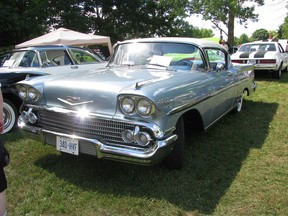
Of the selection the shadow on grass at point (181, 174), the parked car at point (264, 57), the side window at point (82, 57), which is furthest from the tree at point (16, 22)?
the shadow on grass at point (181, 174)

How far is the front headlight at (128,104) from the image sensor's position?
3.00 m

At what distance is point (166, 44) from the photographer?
14.3ft

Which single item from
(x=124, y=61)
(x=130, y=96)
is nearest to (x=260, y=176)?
(x=130, y=96)

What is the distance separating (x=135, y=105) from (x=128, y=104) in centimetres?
7

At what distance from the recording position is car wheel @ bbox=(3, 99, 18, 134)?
16.5ft

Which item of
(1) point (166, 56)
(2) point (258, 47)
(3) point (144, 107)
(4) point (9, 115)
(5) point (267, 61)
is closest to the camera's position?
(3) point (144, 107)

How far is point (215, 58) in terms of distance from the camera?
16.7 feet

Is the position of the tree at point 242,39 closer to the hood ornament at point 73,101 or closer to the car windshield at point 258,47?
the car windshield at point 258,47

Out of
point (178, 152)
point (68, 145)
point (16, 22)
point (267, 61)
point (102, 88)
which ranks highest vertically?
point (16, 22)

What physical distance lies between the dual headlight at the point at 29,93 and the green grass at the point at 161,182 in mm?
822

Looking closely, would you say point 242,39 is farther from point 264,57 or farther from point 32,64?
point 32,64

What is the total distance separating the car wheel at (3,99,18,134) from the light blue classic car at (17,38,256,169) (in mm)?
1421

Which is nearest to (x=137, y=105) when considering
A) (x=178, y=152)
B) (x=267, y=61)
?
(x=178, y=152)

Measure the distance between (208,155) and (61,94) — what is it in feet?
6.57
